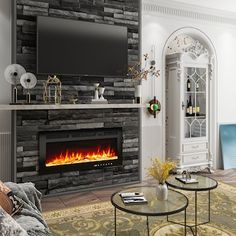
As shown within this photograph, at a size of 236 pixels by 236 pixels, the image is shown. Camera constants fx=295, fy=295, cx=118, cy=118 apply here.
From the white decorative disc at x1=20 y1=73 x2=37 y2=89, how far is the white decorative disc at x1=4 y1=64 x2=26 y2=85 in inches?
2.5

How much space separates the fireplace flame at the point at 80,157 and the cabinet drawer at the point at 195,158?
1.37 meters

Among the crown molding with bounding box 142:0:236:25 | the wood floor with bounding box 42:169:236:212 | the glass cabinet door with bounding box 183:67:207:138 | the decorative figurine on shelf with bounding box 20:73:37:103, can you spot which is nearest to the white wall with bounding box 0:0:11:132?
the decorative figurine on shelf with bounding box 20:73:37:103

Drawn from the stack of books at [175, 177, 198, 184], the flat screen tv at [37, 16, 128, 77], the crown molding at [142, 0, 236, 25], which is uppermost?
the crown molding at [142, 0, 236, 25]

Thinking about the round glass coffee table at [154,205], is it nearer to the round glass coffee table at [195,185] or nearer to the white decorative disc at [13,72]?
the round glass coffee table at [195,185]

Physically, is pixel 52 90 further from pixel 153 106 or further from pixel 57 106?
pixel 153 106

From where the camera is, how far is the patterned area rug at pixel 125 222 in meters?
2.94

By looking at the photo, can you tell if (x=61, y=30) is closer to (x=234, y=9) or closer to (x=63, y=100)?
(x=63, y=100)

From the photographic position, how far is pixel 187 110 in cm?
519

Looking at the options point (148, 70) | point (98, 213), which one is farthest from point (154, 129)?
point (98, 213)

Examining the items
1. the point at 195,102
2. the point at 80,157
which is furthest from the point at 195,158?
the point at 80,157

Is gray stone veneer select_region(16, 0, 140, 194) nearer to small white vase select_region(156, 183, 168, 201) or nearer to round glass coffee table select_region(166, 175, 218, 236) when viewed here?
round glass coffee table select_region(166, 175, 218, 236)

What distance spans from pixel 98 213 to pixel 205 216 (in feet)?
4.03

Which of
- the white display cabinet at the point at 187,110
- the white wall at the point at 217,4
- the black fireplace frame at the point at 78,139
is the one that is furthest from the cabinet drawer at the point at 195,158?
the white wall at the point at 217,4

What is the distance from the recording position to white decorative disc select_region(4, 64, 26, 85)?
12.2 ft
